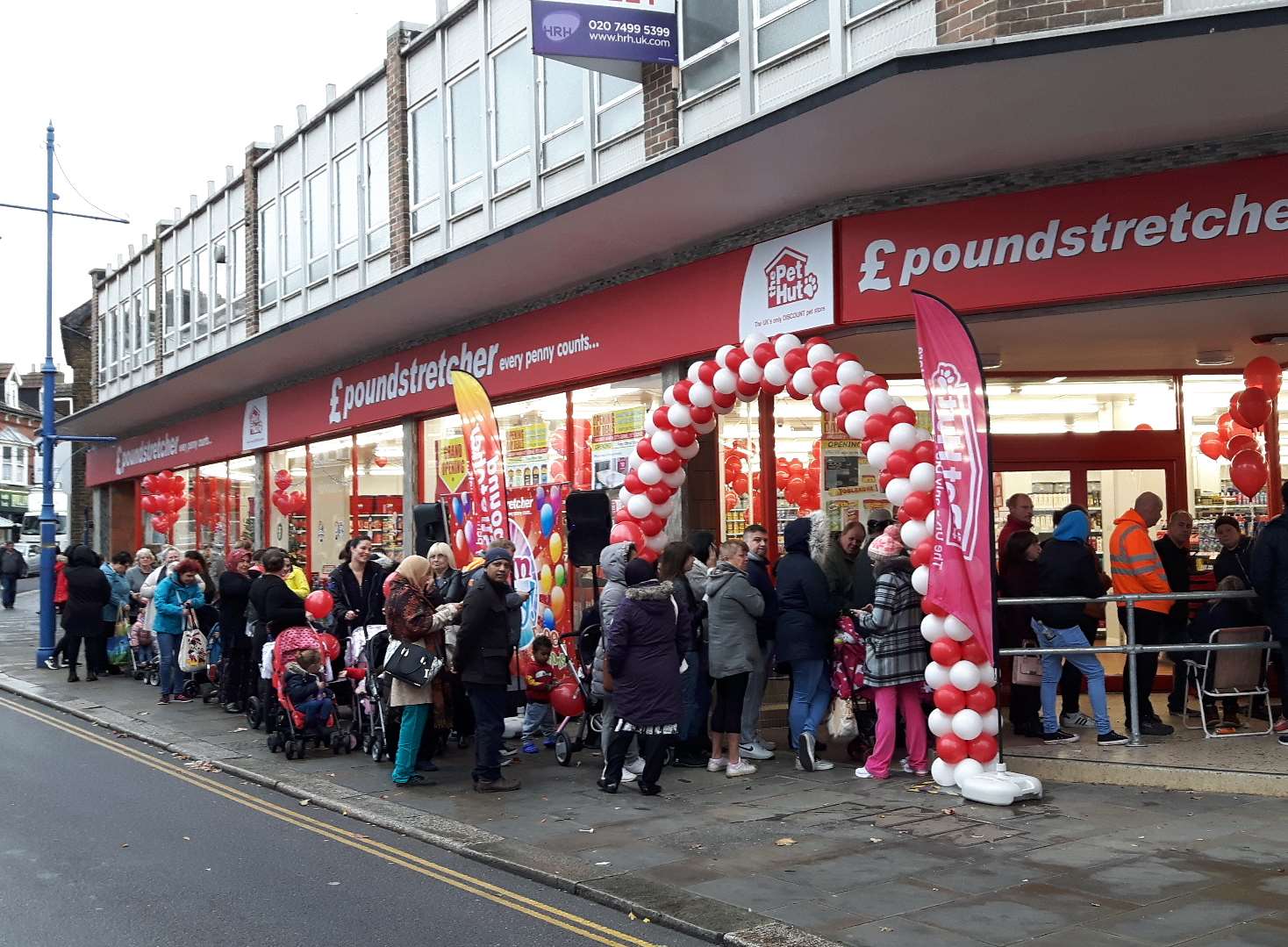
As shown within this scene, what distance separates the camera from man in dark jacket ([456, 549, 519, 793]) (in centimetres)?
939

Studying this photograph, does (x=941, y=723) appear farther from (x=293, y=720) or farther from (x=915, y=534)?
(x=293, y=720)

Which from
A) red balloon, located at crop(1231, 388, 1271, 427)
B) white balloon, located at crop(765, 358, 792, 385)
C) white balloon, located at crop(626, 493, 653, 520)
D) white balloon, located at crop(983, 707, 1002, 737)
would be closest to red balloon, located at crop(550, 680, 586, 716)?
white balloon, located at crop(626, 493, 653, 520)

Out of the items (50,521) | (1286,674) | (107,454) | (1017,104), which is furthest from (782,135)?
(107,454)

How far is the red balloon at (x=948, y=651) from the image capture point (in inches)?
343

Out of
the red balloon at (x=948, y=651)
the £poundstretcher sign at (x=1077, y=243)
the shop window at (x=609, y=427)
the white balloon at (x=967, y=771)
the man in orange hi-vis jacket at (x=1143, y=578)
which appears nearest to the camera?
the white balloon at (x=967, y=771)

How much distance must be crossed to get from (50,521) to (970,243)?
617 inches

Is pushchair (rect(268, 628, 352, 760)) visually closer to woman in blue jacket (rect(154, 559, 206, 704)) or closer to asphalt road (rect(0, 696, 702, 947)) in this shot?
asphalt road (rect(0, 696, 702, 947))

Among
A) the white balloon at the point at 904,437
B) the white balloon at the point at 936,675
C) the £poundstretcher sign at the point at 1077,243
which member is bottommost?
the white balloon at the point at 936,675

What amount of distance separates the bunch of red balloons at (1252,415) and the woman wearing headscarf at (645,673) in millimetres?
6315

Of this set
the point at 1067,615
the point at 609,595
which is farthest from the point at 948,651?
the point at 609,595

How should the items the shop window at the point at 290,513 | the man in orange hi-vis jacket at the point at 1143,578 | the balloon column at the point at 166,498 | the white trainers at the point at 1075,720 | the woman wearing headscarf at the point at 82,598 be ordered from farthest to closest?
the balloon column at the point at 166,498 → the shop window at the point at 290,513 → the woman wearing headscarf at the point at 82,598 → the white trainers at the point at 1075,720 → the man in orange hi-vis jacket at the point at 1143,578

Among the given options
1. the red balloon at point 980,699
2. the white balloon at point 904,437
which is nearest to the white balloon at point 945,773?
the red balloon at point 980,699

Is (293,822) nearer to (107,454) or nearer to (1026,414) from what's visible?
(1026,414)

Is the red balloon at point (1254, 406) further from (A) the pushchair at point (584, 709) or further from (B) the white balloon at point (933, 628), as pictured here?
(A) the pushchair at point (584, 709)
